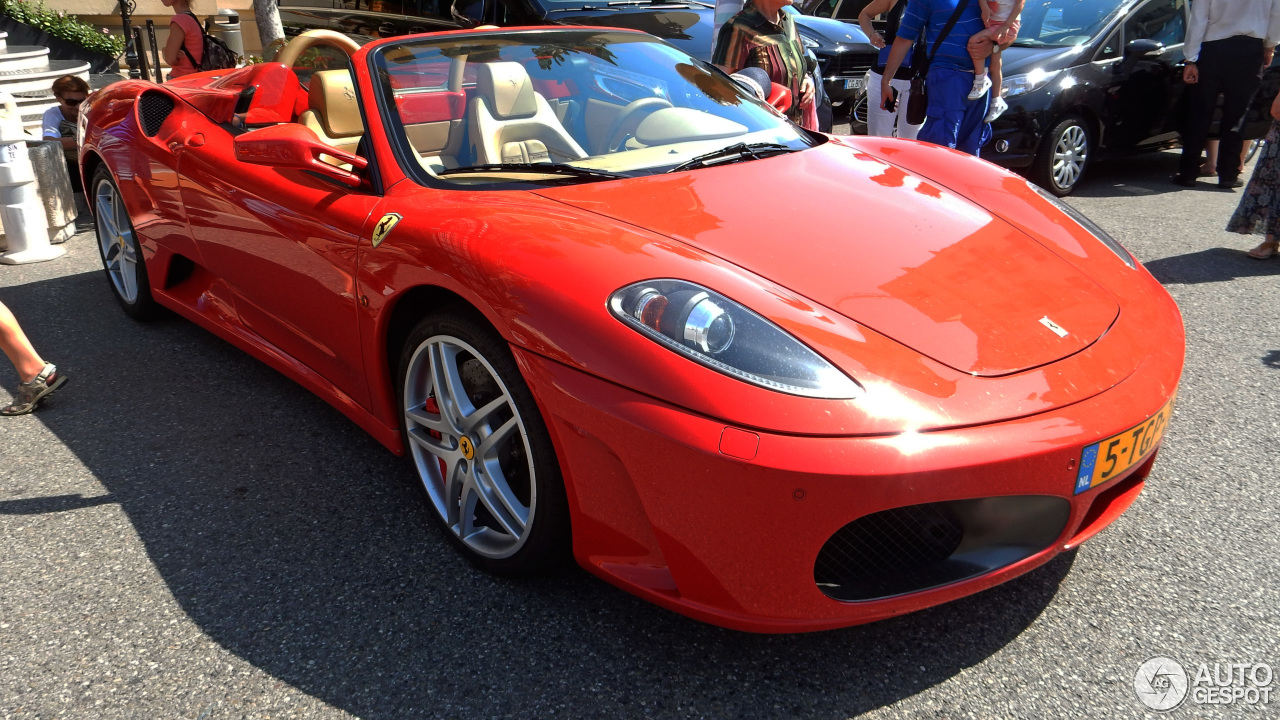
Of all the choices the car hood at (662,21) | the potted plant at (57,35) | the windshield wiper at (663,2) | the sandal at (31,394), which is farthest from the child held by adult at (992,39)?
the potted plant at (57,35)

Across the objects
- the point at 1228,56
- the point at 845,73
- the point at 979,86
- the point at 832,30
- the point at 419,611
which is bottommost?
the point at 419,611

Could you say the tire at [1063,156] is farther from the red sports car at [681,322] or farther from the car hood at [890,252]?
the car hood at [890,252]

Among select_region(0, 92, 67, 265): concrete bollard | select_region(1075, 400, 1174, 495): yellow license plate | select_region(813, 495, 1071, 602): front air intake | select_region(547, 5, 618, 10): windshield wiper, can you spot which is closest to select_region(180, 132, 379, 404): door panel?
select_region(813, 495, 1071, 602): front air intake

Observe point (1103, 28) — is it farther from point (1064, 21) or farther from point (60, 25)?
point (60, 25)

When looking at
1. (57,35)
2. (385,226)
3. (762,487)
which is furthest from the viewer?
(57,35)

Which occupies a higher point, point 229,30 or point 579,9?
point 579,9

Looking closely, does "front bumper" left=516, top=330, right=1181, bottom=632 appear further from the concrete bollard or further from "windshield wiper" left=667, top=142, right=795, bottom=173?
the concrete bollard

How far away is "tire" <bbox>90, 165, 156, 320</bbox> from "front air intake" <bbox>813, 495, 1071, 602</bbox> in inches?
132

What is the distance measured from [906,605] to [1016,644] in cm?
45

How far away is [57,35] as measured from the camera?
43.3ft

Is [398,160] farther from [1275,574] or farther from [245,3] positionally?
[245,3]

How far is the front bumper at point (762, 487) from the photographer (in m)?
1.81

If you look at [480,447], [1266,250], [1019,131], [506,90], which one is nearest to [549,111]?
[506,90]

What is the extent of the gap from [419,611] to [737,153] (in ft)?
5.33
